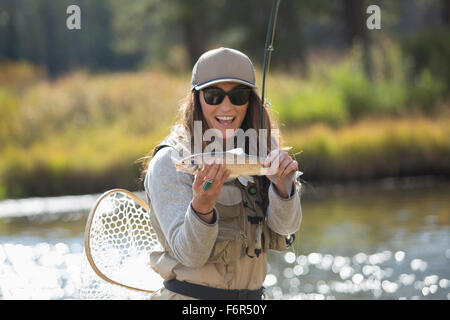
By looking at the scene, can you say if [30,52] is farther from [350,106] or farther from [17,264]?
[17,264]

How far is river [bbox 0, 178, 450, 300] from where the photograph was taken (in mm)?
7312

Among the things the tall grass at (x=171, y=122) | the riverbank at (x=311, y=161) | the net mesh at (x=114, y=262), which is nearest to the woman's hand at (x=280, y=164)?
the net mesh at (x=114, y=262)

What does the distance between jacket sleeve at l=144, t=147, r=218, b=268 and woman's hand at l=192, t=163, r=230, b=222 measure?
41 millimetres

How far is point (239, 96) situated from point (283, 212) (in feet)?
1.61

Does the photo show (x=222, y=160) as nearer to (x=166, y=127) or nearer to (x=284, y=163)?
(x=284, y=163)

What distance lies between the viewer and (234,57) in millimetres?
2900

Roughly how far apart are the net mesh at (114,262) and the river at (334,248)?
3029mm

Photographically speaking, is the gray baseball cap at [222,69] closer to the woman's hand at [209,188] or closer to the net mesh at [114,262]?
the woman's hand at [209,188]

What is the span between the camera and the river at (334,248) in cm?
731

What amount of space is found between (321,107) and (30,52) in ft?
116

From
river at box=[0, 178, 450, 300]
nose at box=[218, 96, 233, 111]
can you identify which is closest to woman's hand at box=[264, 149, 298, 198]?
nose at box=[218, 96, 233, 111]

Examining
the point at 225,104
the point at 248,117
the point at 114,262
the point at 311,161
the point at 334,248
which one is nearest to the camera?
the point at 225,104

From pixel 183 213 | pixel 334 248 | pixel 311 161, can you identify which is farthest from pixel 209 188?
pixel 311 161

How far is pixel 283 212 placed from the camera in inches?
111
